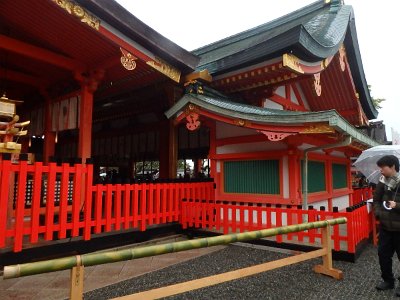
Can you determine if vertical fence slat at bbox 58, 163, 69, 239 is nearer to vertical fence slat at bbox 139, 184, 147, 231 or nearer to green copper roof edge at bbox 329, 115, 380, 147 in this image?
vertical fence slat at bbox 139, 184, 147, 231

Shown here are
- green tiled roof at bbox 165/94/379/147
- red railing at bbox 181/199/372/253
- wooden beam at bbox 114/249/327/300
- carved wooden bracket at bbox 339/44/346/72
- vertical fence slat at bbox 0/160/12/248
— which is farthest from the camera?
carved wooden bracket at bbox 339/44/346/72

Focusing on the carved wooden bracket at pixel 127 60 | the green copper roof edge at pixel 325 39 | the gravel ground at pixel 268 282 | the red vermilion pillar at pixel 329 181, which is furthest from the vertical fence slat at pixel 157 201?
the red vermilion pillar at pixel 329 181

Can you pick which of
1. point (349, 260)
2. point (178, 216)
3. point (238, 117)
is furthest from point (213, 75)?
point (349, 260)

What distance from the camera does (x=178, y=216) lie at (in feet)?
22.6

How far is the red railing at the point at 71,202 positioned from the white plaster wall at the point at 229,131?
131cm

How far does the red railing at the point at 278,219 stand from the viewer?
5.07 metres

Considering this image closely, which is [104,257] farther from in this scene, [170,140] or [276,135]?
[170,140]

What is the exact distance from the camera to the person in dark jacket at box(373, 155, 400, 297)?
12.4ft

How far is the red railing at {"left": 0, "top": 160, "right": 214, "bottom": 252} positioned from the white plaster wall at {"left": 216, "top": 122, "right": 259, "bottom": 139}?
1.31 metres

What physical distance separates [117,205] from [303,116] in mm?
3802

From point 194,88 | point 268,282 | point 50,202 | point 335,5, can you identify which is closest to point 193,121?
point 194,88

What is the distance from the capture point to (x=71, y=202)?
5676 millimetres

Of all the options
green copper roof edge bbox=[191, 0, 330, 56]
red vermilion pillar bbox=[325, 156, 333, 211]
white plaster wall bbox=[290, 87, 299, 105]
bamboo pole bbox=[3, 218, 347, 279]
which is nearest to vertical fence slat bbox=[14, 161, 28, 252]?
bamboo pole bbox=[3, 218, 347, 279]

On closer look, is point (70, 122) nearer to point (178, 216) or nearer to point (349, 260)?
point (178, 216)
